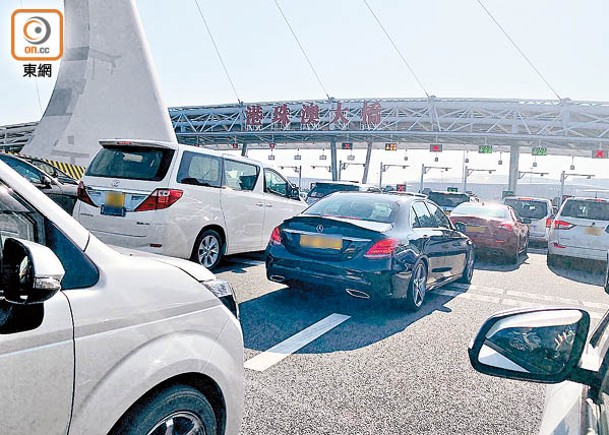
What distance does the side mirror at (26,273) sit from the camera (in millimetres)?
1235

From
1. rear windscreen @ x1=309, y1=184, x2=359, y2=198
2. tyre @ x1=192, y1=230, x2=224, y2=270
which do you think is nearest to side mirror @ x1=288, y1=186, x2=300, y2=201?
tyre @ x1=192, y1=230, x2=224, y2=270

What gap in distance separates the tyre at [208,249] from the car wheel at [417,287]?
306 cm

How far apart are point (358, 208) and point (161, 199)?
2610 mm

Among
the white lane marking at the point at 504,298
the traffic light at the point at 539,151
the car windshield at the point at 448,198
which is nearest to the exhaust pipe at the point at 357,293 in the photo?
the white lane marking at the point at 504,298

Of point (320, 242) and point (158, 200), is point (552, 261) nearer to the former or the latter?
point (320, 242)

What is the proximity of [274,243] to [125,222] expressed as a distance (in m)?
2.05

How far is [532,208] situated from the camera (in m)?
14.8

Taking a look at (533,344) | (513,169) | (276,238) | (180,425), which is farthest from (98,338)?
(513,169)

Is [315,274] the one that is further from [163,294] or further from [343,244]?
[163,294]

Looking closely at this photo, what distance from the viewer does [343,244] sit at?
5.06 meters

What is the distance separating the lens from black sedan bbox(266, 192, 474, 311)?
4.96 meters

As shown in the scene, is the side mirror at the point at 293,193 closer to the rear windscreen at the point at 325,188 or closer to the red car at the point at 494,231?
the red car at the point at 494,231

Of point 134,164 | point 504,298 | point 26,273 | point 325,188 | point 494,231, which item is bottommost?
point 504,298

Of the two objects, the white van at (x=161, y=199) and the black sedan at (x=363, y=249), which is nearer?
the black sedan at (x=363, y=249)
